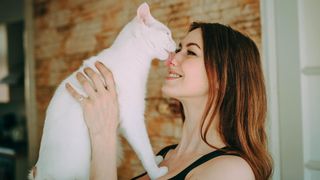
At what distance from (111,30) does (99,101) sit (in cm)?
85

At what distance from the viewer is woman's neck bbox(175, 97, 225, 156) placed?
2.80 ft

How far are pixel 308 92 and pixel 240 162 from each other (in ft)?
1.16

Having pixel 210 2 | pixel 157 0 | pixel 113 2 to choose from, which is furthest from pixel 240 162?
pixel 113 2

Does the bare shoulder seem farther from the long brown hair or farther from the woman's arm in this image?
the woman's arm

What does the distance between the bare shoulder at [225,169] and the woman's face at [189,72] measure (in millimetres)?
187

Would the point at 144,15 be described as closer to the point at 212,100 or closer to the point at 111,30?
the point at 212,100

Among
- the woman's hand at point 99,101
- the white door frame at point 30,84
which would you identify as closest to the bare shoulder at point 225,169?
the woman's hand at point 99,101

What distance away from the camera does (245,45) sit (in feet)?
2.68

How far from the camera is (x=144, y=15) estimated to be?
0.84m

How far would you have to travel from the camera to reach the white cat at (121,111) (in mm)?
781

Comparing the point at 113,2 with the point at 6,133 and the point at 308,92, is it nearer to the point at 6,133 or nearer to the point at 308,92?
the point at 308,92

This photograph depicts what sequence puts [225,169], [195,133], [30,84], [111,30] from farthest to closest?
[30,84]
[111,30]
[195,133]
[225,169]

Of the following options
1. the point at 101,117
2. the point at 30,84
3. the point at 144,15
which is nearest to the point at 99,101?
the point at 101,117

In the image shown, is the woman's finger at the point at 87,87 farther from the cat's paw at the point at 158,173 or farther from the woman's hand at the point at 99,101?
the cat's paw at the point at 158,173
